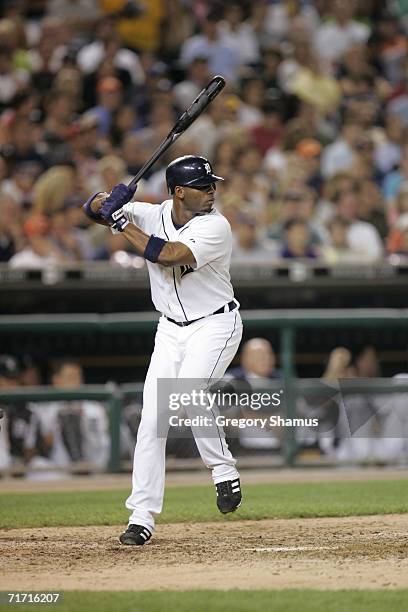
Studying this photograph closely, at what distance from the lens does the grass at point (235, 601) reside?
4.32m

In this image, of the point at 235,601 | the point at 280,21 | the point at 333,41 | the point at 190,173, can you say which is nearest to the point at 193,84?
the point at 280,21

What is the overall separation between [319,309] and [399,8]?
6107mm

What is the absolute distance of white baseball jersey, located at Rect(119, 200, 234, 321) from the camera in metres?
5.89

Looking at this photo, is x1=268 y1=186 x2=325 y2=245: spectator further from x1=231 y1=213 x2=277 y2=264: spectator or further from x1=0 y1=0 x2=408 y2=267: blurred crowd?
x1=231 y1=213 x2=277 y2=264: spectator

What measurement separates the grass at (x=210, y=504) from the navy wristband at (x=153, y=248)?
1.80 meters

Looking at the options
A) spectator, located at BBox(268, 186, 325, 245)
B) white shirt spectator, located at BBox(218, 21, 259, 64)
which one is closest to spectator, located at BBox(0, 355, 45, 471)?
spectator, located at BBox(268, 186, 325, 245)

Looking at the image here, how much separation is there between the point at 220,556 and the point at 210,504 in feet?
6.48

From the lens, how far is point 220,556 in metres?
5.53

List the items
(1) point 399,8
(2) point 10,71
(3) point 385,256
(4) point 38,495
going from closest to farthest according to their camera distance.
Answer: (4) point 38,495 < (3) point 385,256 < (2) point 10,71 < (1) point 399,8

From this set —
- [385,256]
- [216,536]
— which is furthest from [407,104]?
[216,536]

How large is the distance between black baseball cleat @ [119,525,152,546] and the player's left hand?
1.44 metres

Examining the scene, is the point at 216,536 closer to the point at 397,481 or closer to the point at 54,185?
the point at 397,481

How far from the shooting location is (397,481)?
8508mm

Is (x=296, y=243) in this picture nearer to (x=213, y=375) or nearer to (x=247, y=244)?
(x=247, y=244)
